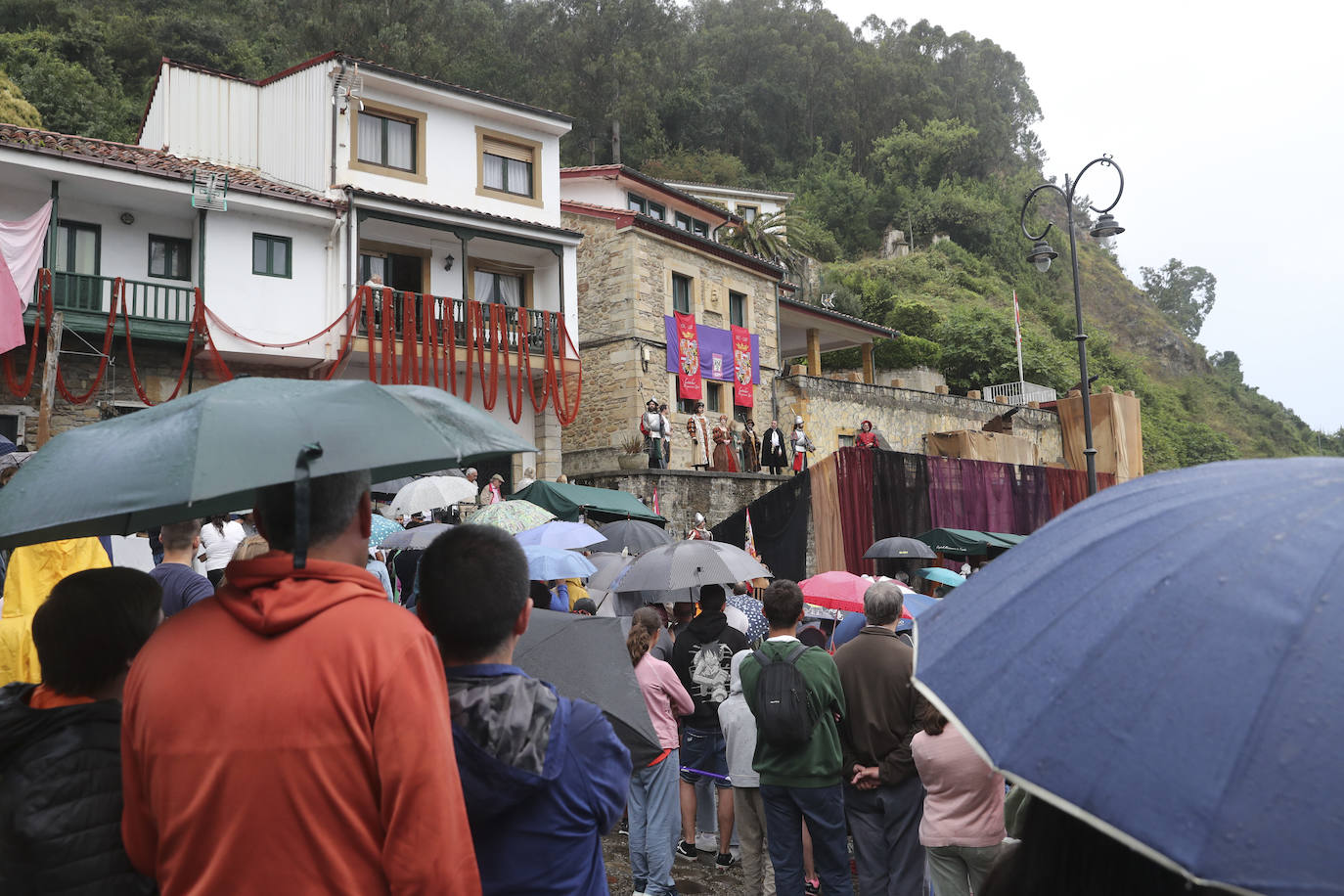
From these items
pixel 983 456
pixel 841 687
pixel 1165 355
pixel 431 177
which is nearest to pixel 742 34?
pixel 1165 355

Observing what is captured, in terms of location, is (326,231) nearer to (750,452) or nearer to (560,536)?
(750,452)

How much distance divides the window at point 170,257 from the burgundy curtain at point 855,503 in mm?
13413

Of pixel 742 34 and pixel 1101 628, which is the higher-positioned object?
pixel 742 34

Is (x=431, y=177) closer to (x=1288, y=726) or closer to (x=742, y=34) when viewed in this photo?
(x=1288, y=726)

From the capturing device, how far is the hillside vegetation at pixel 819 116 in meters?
35.6

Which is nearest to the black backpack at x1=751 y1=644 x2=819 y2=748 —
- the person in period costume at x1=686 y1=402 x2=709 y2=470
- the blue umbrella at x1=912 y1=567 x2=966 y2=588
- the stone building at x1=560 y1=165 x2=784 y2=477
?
the blue umbrella at x1=912 y1=567 x2=966 y2=588

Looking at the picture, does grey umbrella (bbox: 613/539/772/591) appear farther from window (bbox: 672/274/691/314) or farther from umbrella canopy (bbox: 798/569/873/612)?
window (bbox: 672/274/691/314)

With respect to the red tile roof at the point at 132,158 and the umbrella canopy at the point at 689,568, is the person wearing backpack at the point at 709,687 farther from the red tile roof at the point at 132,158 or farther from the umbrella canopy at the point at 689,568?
the red tile roof at the point at 132,158

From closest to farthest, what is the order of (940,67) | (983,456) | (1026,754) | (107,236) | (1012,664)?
(1026,754) → (1012,664) → (107,236) → (983,456) → (940,67)

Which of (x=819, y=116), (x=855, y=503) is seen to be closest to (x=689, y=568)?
(x=855, y=503)

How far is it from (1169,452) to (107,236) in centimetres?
4872

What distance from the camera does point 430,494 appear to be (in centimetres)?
1150

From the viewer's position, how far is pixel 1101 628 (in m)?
1.44

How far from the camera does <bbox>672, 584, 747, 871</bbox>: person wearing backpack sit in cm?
663
